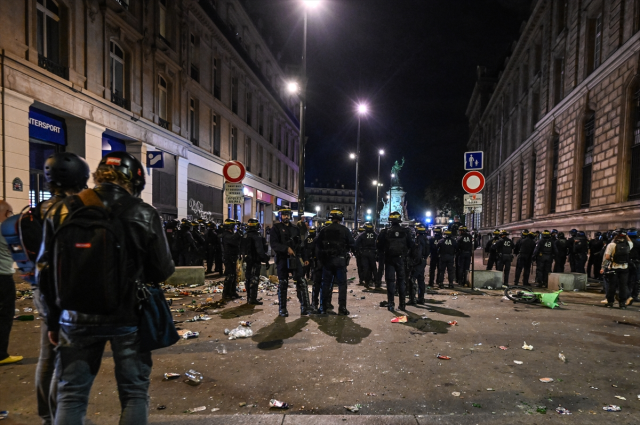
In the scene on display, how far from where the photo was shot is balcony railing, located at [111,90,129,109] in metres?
14.7

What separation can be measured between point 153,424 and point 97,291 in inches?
71.6

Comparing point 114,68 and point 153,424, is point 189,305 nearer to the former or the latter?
point 153,424

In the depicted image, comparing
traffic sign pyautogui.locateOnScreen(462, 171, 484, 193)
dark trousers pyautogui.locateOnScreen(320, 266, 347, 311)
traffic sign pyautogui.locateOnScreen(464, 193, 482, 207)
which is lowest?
dark trousers pyautogui.locateOnScreen(320, 266, 347, 311)

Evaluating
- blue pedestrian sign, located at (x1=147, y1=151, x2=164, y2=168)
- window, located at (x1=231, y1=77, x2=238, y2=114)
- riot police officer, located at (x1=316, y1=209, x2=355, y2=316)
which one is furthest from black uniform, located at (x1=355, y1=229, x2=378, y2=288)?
→ window, located at (x1=231, y1=77, x2=238, y2=114)

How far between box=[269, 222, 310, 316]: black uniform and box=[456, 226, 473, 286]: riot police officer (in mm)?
6771

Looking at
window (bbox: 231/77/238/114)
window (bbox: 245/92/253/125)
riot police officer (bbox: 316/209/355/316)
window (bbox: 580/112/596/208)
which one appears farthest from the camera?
window (bbox: 245/92/253/125)

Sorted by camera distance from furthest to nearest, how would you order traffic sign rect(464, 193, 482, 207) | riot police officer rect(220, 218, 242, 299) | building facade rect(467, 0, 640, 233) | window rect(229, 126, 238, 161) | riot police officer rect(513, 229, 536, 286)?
window rect(229, 126, 238, 161) < building facade rect(467, 0, 640, 233) < riot police officer rect(513, 229, 536, 286) < traffic sign rect(464, 193, 482, 207) < riot police officer rect(220, 218, 242, 299)

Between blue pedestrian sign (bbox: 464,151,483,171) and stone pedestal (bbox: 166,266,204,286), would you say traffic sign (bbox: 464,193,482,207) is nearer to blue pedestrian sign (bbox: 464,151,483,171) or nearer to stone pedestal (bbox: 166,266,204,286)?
blue pedestrian sign (bbox: 464,151,483,171)

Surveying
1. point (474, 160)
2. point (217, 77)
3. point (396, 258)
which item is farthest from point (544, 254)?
point (217, 77)

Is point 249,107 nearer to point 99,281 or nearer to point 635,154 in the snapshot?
point 635,154

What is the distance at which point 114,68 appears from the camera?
15.0 metres

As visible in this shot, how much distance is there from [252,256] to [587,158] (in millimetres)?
17928

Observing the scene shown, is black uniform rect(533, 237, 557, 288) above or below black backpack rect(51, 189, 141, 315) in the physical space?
below

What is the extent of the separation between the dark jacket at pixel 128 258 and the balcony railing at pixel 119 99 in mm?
14642
